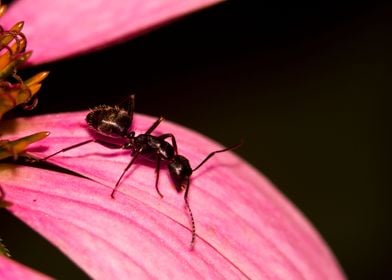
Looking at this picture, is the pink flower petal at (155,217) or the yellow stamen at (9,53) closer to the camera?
the pink flower petal at (155,217)

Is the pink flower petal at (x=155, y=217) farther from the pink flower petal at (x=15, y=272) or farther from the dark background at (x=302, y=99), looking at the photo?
the dark background at (x=302, y=99)

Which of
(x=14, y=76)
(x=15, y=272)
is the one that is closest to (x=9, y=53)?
(x=14, y=76)

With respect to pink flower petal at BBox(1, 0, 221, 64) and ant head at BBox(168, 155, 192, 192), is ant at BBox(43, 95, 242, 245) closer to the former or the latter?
ant head at BBox(168, 155, 192, 192)

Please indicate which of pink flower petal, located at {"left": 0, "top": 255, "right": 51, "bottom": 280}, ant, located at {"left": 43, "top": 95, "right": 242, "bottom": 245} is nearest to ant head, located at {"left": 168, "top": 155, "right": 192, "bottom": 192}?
ant, located at {"left": 43, "top": 95, "right": 242, "bottom": 245}

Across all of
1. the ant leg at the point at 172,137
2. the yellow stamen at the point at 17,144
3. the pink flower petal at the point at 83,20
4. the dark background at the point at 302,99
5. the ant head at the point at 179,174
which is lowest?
the dark background at the point at 302,99

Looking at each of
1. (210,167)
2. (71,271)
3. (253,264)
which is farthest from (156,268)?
(71,271)

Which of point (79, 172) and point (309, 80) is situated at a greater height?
point (79, 172)

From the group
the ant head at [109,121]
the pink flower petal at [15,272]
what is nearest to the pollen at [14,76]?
the ant head at [109,121]

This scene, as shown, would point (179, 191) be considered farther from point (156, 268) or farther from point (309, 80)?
point (309, 80)

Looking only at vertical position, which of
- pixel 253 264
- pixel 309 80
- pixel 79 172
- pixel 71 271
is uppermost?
pixel 79 172
